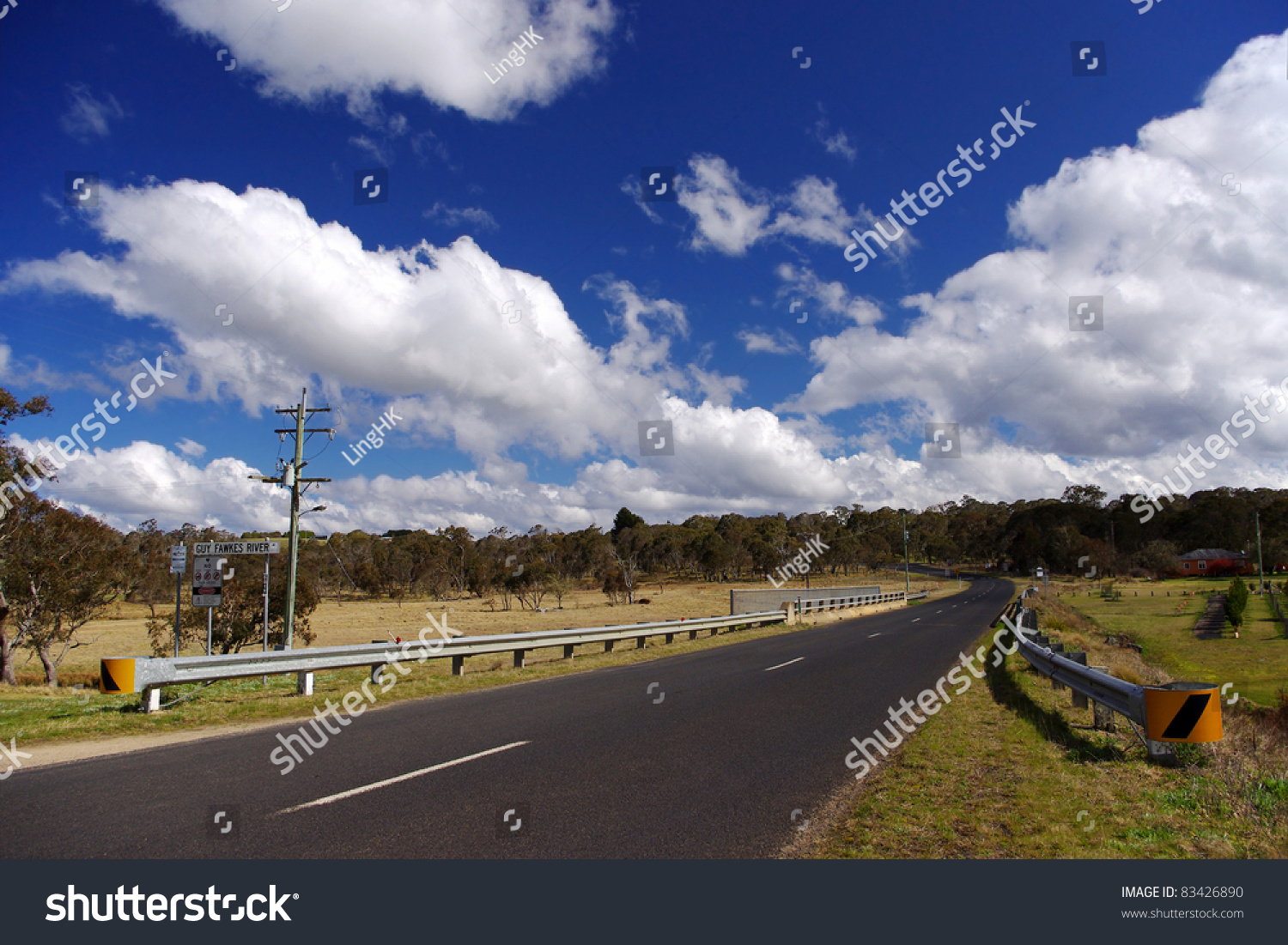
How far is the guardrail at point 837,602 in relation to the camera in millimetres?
35281

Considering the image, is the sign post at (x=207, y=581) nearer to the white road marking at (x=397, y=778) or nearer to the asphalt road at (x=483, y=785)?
the asphalt road at (x=483, y=785)

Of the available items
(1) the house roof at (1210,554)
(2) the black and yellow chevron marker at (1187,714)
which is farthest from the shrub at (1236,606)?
(1) the house roof at (1210,554)

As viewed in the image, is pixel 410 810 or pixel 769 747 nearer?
pixel 410 810

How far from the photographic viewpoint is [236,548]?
15.3m

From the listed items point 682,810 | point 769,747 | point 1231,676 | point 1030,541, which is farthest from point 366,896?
point 1030,541

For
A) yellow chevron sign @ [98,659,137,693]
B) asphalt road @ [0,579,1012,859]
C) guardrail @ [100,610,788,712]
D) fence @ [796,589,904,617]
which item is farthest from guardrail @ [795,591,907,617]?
yellow chevron sign @ [98,659,137,693]

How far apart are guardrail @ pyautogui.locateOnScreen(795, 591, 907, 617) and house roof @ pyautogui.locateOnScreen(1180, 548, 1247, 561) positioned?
Result: 7524cm

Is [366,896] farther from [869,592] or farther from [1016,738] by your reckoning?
[869,592]

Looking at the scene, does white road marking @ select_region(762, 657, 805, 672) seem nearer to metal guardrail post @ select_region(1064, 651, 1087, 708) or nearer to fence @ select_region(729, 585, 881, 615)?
metal guardrail post @ select_region(1064, 651, 1087, 708)

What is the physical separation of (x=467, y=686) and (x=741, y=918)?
403 inches

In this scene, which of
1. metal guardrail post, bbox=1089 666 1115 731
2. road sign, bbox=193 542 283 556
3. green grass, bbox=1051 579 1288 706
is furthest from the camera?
green grass, bbox=1051 579 1288 706

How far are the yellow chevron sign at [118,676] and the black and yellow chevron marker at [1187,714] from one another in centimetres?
1161

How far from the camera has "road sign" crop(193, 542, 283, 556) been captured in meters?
14.7

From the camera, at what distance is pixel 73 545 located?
21.6 m
